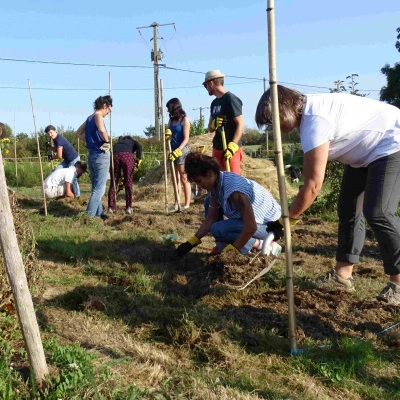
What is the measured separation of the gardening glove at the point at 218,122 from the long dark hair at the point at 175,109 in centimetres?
154

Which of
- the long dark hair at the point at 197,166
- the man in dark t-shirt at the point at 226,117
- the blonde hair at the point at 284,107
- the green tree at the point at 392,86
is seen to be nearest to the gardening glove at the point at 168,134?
the man in dark t-shirt at the point at 226,117

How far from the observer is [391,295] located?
365cm

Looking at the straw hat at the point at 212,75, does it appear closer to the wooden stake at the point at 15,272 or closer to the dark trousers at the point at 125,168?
the dark trousers at the point at 125,168

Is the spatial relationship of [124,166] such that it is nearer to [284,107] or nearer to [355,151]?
[355,151]

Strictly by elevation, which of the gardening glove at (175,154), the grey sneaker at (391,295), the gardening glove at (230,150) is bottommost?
the grey sneaker at (391,295)

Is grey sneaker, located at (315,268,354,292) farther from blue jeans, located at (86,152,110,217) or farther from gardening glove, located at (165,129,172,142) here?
gardening glove, located at (165,129,172,142)

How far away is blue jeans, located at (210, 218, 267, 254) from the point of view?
476cm

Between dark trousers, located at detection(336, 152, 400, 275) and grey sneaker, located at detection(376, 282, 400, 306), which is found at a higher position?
dark trousers, located at detection(336, 152, 400, 275)

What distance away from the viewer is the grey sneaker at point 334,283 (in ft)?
13.3

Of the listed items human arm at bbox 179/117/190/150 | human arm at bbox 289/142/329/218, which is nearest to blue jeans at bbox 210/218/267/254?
human arm at bbox 289/142/329/218

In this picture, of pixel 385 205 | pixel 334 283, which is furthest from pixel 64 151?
pixel 385 205

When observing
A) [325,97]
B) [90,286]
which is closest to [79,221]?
[90,286]

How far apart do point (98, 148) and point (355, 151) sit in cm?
467

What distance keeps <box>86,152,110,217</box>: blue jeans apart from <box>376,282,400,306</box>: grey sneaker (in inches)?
187
